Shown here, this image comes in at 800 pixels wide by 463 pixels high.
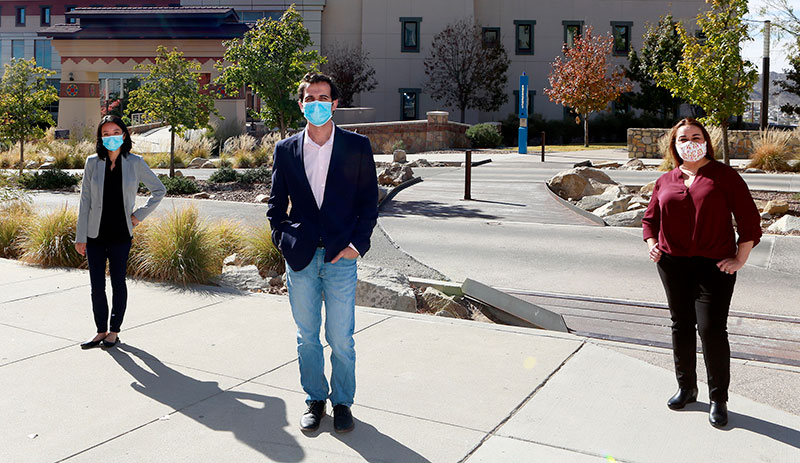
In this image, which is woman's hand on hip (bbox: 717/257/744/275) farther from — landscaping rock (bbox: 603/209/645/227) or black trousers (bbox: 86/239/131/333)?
landscaping rock (bbox: 603/209/645/227)

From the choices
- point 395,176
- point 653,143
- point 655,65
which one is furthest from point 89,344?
point 655,65

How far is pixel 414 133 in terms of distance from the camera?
122 feet

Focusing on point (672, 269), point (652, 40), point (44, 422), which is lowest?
point (44, 422)

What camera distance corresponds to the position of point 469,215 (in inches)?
→ 632

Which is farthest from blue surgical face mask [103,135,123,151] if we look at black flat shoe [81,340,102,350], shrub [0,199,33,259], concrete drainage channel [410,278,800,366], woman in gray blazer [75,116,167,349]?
shrub [0,199,33,259]

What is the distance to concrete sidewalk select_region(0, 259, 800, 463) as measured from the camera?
14.4 feet

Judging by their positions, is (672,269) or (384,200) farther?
(384,200)

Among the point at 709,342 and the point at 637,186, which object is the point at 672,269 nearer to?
the point at 709,342

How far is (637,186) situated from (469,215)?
248 inches

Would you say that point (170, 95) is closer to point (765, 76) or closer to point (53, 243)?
point (53, 243)

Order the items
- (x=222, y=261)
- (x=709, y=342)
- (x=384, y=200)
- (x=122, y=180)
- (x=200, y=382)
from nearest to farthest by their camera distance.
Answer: (x=709, y=342)
(x=200, y=382)
(x=122, y=180)
(x=222, y=261)
(x=384, y=200)

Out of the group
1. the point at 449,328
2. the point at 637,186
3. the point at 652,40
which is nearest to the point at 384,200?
the point at 637,186

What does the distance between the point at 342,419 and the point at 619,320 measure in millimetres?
4035

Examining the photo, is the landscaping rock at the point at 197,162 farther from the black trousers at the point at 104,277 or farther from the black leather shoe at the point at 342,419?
the black leather shoe at the point at 342,419
